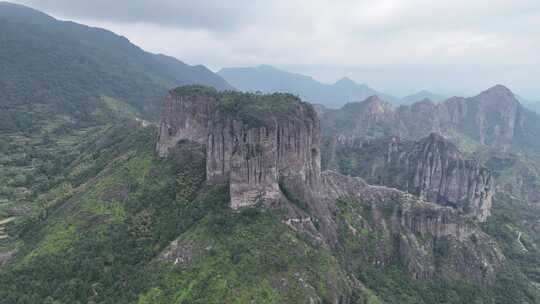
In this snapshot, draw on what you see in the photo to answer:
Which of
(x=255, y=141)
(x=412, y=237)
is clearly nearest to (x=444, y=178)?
(x=412, y=237)

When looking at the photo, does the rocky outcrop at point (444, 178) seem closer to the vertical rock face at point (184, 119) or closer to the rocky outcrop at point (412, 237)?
the rocky outcrop at point (412, 237)

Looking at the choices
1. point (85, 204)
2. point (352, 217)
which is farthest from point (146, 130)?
point (352, 217)

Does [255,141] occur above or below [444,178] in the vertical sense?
above

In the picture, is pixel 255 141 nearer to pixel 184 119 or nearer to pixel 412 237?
pixel 184 119

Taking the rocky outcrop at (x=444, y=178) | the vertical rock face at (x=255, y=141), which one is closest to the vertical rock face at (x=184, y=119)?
the vertical rock face at (x=255, y=141)

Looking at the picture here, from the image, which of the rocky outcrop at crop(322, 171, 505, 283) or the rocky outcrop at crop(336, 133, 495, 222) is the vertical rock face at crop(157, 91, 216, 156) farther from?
the rocky outcrop at crop(336, 133, 495, 222)

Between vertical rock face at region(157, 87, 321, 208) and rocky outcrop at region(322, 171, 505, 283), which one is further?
rocky outcrop at region(322, 171, 505, 283)

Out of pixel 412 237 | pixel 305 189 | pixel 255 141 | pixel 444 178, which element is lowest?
pixel 444 178

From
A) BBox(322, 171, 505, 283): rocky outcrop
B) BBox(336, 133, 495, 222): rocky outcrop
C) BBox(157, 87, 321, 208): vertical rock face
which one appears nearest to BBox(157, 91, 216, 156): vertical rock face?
BBox(157, 87, 321, 208): vertical rock face
